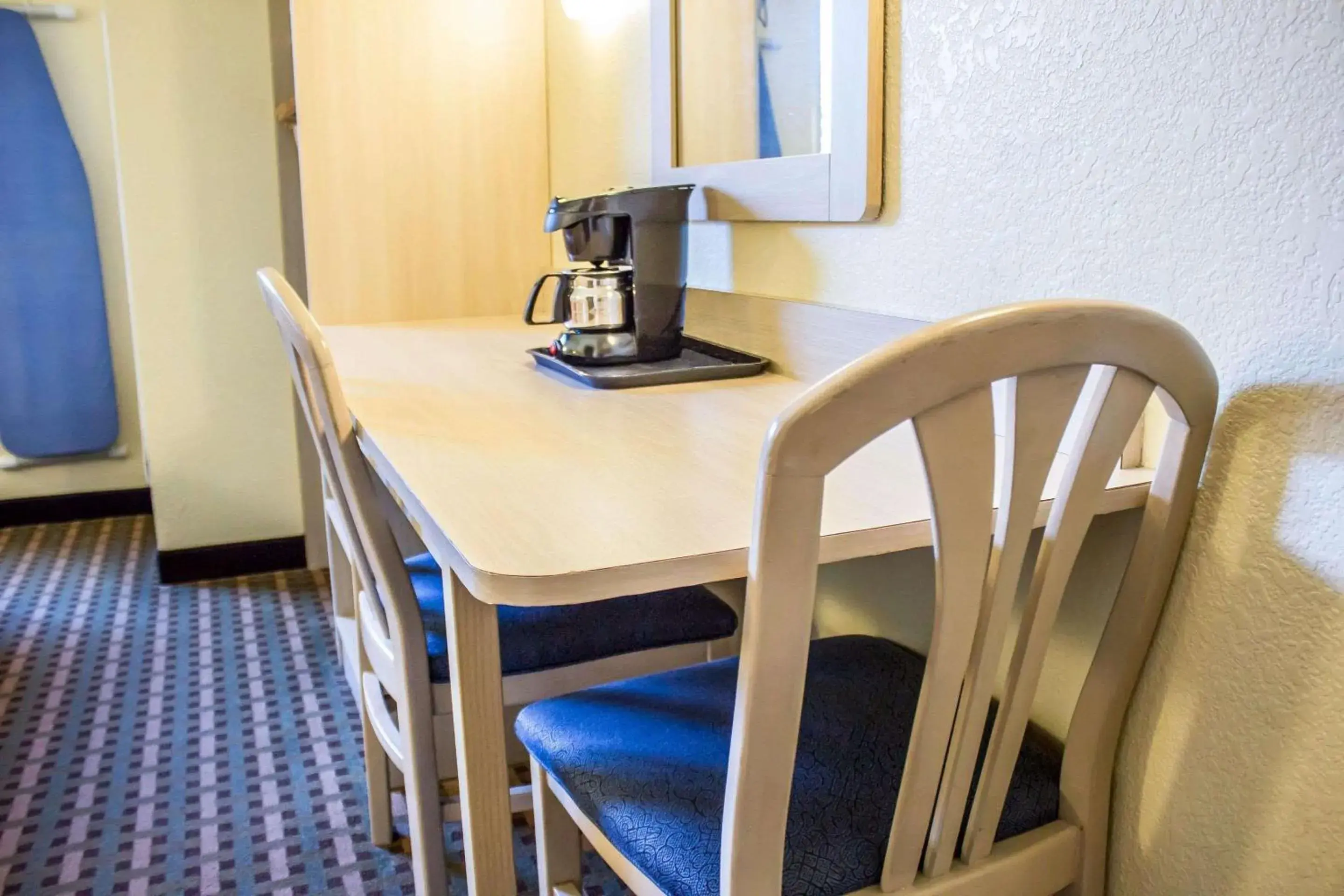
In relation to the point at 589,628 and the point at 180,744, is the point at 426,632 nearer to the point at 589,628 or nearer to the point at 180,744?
the point at 589,628

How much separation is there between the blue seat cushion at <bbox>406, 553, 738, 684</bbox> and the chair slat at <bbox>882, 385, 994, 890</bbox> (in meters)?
0.57

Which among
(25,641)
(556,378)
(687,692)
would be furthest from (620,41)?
(25,641)

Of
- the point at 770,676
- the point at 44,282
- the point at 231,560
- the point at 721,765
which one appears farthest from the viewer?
the point at 44,282

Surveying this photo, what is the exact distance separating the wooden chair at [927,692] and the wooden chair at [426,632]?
0.70ft

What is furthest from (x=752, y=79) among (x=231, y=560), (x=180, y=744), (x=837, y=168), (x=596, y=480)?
(x=231, y=560)

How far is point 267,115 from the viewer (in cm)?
284

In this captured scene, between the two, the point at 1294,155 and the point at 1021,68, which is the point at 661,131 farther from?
the point at 1294,155

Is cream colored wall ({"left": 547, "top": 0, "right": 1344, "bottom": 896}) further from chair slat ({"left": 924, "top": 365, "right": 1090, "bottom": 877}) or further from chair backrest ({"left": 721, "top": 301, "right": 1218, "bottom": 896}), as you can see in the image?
chair slat ({"left": 924, "top": 365, "right": 1090, "bottom": 877})

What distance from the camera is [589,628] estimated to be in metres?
1.35

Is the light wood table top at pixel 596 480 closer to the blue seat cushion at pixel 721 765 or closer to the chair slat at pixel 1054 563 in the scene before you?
the chair slat at pixel 1054 563

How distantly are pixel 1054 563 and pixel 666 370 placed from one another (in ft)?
2.54

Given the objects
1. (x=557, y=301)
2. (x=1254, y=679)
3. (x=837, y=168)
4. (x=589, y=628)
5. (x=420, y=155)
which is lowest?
(x=589, y=628)

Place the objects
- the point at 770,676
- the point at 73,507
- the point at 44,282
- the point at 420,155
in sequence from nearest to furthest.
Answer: the point at 770,676 < the point at 420,155 < the point at 44,282 < the point at 73,507

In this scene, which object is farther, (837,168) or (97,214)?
(97,214)
